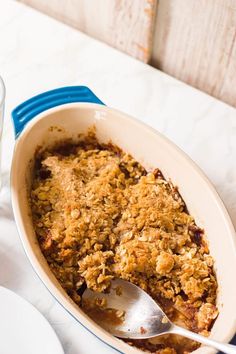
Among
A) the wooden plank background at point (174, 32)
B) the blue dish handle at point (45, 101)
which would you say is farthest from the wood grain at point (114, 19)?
the blue dish handle at point (45, 101)

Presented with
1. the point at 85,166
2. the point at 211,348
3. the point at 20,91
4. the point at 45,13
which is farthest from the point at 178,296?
the point at 45,13

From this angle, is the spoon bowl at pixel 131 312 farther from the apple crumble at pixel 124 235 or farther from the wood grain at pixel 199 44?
the wood grain at pixel 199 44

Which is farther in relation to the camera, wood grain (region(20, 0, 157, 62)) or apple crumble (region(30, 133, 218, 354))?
wood grain (region(20, 0, 157, 62))

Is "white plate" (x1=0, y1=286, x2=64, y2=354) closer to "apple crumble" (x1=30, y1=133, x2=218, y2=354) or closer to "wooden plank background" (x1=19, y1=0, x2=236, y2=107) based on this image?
"apple crumble" (x1=30, y1=133, x2=218, y2=354)

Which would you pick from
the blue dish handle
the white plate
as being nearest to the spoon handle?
the white plate

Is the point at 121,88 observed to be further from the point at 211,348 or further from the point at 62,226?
the point at 211,348

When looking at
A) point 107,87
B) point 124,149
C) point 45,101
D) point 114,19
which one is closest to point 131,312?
point 124,149
